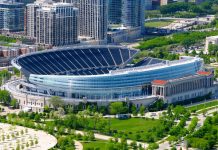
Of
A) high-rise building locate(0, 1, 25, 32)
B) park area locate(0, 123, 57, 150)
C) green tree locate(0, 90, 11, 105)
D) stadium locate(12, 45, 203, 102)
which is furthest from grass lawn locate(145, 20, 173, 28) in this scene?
park area locate(0, 123, 57, 150)

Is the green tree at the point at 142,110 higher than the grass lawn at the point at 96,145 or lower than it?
higher

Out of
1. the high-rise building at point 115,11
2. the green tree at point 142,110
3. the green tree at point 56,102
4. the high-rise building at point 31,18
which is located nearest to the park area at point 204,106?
the green tree at point 142,110

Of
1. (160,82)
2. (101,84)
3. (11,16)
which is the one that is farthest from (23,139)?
(11,16)

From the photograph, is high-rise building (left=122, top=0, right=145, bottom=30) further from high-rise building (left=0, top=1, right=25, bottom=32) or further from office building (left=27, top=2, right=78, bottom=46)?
office building (left=27, top=2, right=78, bottom=46)

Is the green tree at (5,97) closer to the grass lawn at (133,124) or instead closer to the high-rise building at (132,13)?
the grass lawn at (133,124)

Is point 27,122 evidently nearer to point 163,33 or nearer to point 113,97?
point 113,97

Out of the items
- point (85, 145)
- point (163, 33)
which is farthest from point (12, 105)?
point (163, 33)
